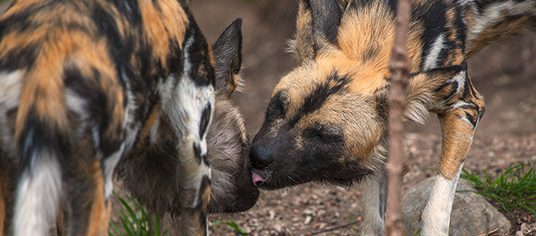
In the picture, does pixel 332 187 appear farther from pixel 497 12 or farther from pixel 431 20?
pixel 497 12

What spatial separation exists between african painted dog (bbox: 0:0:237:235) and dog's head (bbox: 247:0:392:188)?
38.5 inches

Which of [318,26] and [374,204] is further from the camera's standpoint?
[374,204]

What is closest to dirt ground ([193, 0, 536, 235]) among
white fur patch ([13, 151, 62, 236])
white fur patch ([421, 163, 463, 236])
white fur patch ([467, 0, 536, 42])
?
white fur patch ([421, 163, 463, 236])

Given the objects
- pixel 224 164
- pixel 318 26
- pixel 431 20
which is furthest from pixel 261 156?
pixel 431 20

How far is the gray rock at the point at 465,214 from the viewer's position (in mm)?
4590

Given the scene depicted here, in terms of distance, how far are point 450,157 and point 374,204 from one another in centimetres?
56

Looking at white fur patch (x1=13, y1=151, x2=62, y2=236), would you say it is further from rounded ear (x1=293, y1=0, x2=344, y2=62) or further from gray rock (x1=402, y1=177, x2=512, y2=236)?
gray rock (x1=402, y1=177, x2=512, y2=236)

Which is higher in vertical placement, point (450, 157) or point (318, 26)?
point (318, 26)

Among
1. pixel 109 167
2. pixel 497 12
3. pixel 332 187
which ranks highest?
pixel 109 167

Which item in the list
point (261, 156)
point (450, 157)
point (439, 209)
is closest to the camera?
point (261, 156)

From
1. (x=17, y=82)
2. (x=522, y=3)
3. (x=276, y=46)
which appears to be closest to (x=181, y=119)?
(x=17, y=82)

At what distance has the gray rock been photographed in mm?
4590

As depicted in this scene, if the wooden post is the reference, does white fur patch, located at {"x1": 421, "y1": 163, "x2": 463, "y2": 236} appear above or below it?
below

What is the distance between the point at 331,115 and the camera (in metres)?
4.09
